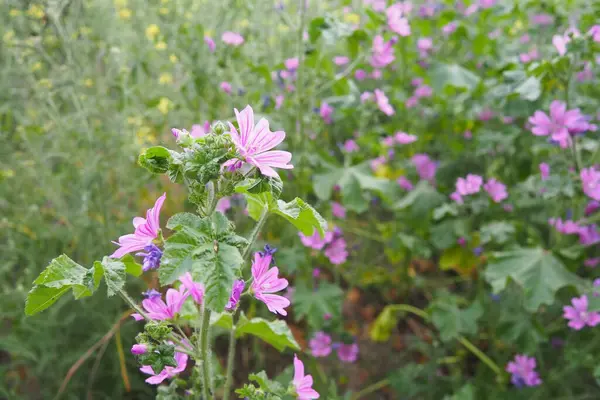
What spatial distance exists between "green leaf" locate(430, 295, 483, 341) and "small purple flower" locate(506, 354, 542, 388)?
0.63 ft

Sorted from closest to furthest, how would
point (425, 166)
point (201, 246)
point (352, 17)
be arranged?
point (201, 246)
point (425, 166)
point (352, 17)

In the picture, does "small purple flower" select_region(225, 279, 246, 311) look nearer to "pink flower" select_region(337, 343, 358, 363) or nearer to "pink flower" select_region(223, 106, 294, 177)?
"pink flower" select_region(223, 106, 294, 177)

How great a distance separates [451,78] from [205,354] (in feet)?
6.09

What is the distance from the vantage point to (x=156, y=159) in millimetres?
917

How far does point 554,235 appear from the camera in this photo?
2127 mm

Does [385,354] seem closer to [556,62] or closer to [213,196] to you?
[556,62]

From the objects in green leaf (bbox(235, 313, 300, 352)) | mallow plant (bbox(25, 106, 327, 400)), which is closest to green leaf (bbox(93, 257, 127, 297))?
mallow plant (bbox(25, 106, 327, 400))

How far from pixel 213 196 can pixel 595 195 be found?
1455 millimetres

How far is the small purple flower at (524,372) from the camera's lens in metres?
2.05

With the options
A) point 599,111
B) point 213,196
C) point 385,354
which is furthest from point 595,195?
point 213,196

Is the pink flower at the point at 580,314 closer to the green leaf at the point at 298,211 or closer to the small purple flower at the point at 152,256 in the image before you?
the green leaf at the point at 298,211

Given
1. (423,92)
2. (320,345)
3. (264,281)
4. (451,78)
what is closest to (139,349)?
(264,281)

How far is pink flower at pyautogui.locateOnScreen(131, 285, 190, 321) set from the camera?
1.07 metres

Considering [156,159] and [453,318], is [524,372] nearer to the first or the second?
[453,318]
